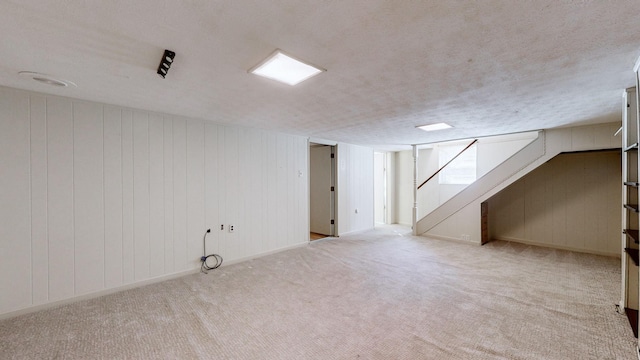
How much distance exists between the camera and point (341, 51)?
174cm

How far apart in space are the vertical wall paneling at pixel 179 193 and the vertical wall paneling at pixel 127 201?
485 millimetres

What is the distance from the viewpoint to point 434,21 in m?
1.41

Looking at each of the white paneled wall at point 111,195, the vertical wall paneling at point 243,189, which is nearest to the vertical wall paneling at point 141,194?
the white paneled wall at point 111,195

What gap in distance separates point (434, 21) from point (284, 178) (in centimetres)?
382

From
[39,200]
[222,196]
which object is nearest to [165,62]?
[39,200]

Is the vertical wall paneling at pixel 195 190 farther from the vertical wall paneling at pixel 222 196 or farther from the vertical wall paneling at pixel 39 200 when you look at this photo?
the vertical wall paneling at pixel 39 200

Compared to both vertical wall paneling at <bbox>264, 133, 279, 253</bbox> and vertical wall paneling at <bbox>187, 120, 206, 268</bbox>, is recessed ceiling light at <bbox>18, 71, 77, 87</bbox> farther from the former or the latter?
vertical wall paneling at <bbox>264, 133, 279, 253</bbox>

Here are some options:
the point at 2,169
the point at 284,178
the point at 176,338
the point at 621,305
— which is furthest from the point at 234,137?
the point at 621,305

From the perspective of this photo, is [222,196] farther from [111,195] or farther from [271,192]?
[111,195]

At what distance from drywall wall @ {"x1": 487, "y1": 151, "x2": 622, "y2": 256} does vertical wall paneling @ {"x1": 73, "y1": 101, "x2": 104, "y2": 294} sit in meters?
6.88

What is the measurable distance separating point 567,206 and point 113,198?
7349 millimetres

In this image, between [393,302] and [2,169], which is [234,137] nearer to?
[2,169]

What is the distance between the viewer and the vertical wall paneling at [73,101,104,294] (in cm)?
283

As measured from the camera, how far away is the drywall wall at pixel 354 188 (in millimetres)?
6023
